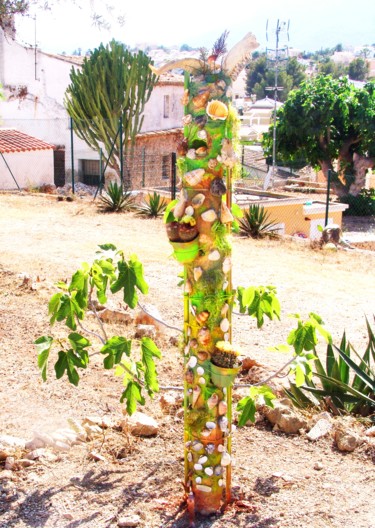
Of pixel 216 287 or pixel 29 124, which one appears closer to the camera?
pixel 216 287

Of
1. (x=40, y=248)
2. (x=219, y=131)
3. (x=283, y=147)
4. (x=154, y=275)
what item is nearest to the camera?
(x=219, y=131)

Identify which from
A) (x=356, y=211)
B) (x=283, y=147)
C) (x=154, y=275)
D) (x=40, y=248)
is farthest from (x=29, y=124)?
(x=154, y=275)

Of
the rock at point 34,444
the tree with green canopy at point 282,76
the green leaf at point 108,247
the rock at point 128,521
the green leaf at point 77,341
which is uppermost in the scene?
the tree with green canopy at point 282,76

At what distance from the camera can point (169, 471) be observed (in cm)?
430

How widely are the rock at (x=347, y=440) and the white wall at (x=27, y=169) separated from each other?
764 inches

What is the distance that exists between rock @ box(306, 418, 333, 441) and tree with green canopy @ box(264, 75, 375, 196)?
2663 centimetres

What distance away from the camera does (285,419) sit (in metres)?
4.96

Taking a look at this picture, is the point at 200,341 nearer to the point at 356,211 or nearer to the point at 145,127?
the point at 356,211

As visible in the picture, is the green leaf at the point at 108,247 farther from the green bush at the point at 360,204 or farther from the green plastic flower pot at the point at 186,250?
the green bush at the point at 360,204

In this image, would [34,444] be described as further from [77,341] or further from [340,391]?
[340,391]

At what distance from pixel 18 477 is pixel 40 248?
8083 millimetres

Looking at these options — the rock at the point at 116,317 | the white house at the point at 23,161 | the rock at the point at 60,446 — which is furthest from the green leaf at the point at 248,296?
the white house at the point at 23,161

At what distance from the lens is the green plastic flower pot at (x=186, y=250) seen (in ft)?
11.8

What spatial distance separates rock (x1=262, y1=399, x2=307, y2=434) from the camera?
4.95m
